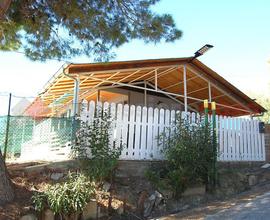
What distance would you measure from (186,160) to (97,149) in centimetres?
210

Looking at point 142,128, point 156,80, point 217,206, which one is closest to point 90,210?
point 217,206

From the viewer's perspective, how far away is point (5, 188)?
268 inches

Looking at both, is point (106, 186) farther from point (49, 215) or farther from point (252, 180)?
point (252, 180)

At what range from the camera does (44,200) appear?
6.62 m

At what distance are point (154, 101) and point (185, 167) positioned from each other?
28.2 feet

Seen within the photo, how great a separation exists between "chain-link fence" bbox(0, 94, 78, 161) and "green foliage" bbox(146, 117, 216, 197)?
7.89 ft

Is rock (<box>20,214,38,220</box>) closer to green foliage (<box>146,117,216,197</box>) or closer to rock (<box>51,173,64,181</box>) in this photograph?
rock (<box>51,173,64,181</box>)

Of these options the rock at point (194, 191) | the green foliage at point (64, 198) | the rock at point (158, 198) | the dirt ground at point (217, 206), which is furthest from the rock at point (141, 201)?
the green foliage at point (64, 198)

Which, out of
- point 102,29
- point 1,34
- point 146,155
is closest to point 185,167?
point 146,155

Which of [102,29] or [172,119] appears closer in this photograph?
[102,29]

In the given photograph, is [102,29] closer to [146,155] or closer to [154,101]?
[146,155]

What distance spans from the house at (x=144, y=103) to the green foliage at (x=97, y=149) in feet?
1.61

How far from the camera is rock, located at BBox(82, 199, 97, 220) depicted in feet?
22.6

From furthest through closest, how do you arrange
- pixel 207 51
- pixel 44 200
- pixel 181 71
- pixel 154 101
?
pixel 154 101
pixel 181 71
pixel 207 51
pixel 44 200
